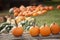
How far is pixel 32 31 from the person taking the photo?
3.11 metres

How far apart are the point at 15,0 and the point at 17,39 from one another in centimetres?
858

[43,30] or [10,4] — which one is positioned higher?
[10,4]

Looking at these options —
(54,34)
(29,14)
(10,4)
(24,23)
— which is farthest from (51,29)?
(10,4)

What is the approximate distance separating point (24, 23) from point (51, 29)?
5.09 ft

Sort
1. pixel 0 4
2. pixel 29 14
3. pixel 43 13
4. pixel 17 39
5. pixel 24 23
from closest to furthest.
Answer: pixel 17 39 < pixel 24 23 < pixel 29 14 < pixel 43 13 < pixel 0 4

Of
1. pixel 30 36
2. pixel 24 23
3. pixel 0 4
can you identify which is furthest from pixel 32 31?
pixel 0 4

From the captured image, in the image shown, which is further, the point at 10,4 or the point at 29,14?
the point at 10,4

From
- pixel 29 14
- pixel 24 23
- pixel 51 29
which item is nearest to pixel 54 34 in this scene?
pixel 51 29

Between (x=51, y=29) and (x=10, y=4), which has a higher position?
(x=10, y=4)

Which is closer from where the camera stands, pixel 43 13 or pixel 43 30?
pixel 43 30

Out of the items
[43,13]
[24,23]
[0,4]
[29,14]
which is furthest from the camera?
[0,4]

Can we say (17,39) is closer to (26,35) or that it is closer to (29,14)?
(26,35)

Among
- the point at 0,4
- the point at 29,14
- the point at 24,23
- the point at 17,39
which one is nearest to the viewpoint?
the point at 17,39

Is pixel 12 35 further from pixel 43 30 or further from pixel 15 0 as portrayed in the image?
pixel 15 0
